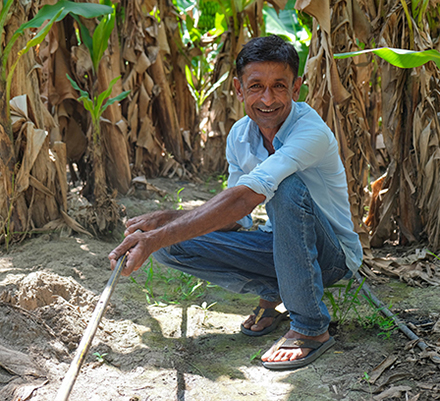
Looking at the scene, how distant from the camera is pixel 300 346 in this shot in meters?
1.79

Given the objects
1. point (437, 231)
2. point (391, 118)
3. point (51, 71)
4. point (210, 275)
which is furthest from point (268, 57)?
point (51, 71)

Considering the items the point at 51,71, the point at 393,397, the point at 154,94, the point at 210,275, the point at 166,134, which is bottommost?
the point at 393,397

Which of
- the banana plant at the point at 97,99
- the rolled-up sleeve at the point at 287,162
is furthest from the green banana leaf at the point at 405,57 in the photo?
the banana plant at the point at 97,99

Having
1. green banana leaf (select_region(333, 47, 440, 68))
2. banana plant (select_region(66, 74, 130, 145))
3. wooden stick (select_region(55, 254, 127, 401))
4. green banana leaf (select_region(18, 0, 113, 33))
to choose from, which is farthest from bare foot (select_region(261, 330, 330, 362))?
green banana leaf (select_region(18, 0, 113, 33))

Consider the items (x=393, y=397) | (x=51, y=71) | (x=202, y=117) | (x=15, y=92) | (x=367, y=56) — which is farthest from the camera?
(x=202, y=117)

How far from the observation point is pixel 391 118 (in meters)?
2.75

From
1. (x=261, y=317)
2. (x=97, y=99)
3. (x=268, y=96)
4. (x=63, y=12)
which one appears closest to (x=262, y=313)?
(x=261, y=317)

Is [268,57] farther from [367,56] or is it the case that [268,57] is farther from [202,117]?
[202,117]

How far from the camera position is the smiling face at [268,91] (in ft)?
6.13

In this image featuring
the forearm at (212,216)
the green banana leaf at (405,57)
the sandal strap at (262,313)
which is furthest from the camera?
the sandal strap at (262,313)

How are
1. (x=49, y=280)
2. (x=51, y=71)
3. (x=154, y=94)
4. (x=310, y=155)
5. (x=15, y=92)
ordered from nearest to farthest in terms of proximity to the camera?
(x=310, y=155) < (x=49, y=280) < (x=15, y=92) < (x=51, y=71) < (x=154, y=94)

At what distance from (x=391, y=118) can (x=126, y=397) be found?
81.5 inches

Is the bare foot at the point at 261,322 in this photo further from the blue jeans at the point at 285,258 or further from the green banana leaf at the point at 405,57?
the green banana leaf at the point at 405,57

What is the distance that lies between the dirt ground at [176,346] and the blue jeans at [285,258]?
21cm
